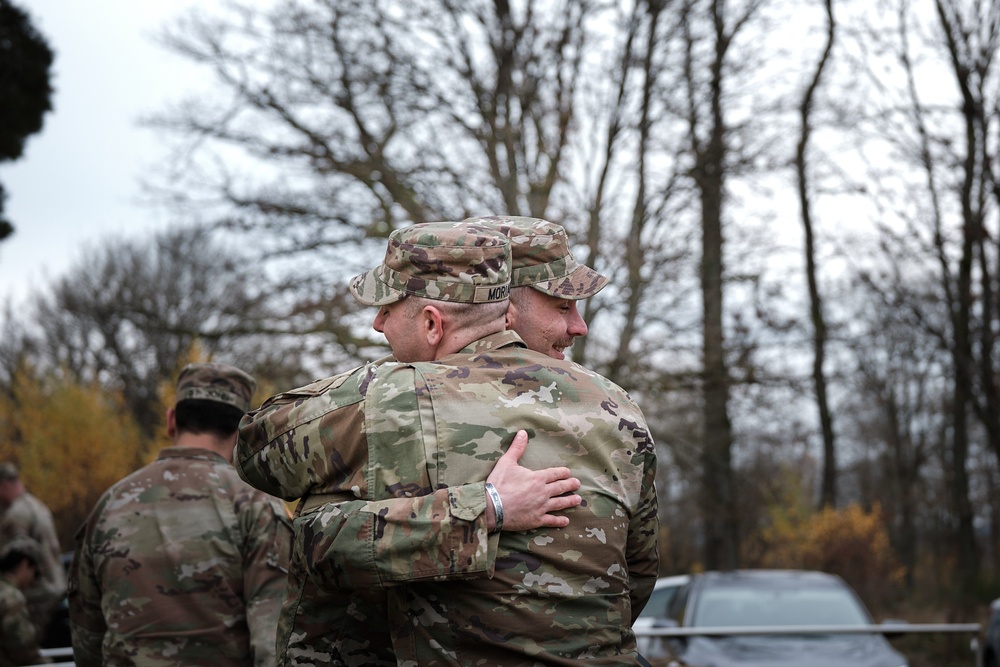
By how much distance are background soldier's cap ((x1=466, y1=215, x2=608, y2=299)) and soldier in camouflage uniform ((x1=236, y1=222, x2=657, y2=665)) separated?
16.3 inches

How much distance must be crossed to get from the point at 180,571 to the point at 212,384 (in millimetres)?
680

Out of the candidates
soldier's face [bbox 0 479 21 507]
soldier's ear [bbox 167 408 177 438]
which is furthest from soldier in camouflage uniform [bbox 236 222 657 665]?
soldier's face [bbox 0 479 21 507]

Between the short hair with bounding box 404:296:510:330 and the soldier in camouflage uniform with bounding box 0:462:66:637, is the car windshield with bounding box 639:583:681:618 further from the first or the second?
the short hair with bounding box 404:296:510:330

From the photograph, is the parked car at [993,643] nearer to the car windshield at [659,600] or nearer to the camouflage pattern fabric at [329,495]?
the car windshield at [659,600]

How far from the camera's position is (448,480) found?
7.30ft

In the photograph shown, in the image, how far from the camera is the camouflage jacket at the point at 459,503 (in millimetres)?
2145

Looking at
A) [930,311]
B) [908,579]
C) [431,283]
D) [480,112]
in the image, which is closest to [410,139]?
[480,112]

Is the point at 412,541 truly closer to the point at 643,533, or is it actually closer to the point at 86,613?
the point at 643,533

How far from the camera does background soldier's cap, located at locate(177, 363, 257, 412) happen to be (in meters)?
3.88

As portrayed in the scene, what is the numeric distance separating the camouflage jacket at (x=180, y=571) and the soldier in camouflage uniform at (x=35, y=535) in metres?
4.47

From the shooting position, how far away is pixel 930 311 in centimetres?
2317

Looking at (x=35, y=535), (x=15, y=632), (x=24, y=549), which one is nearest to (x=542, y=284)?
(x=15, y=632)

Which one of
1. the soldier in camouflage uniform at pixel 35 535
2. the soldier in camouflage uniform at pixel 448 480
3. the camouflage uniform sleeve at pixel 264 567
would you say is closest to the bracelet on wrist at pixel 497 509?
the soldier in camouflage uniform at pixel 448 480

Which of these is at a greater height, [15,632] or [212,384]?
[212,384]
